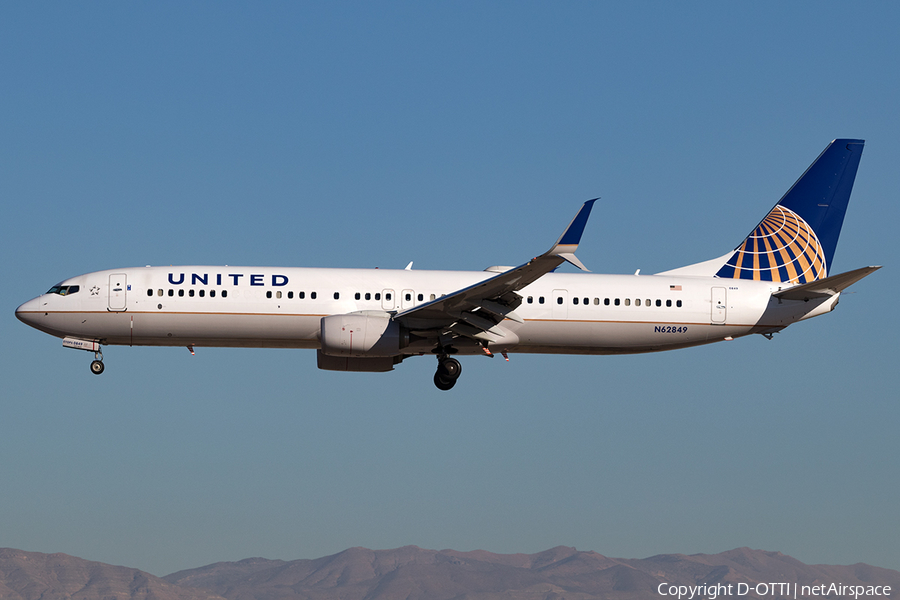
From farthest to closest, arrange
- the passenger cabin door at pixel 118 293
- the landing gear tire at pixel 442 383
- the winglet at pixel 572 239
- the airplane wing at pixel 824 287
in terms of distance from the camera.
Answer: the landing gear tire at pixel 442 383
the passenger cabin door at pixel 118 293
the airplane wing at pixel 824 287
the winglet at pixel 572 239

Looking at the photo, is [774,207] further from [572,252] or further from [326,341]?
[326,341]

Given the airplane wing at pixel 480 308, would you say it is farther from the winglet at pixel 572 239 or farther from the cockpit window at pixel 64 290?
the cockpit window at pixel 64 290

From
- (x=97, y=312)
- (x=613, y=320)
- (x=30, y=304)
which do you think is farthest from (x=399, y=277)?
(x=30, y=304)

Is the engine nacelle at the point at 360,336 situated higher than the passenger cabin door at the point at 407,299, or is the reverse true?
the passenger cabin door at the point at 407,299

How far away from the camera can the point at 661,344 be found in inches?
1502

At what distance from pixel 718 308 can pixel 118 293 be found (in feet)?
68.8

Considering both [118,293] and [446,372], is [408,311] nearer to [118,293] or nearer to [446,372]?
[446,372]

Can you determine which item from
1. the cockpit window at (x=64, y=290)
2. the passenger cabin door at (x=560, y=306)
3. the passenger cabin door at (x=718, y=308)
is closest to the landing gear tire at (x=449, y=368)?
the passenger cabin door at (x=560, y=306)

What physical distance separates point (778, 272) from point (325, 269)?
692 inches

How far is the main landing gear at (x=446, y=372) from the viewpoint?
3725cm

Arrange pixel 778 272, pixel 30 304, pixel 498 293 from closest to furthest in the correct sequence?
1. pixel 498 293
2. pixel 30 304
3. pixel 778 272

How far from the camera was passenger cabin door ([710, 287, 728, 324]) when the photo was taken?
38.3 metres

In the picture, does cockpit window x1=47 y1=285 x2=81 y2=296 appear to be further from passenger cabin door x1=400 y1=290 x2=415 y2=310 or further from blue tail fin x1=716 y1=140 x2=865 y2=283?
blue tail fin x1=716 y1=140 x2=865 y2=283

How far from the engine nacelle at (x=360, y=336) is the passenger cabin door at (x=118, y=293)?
271 inches
